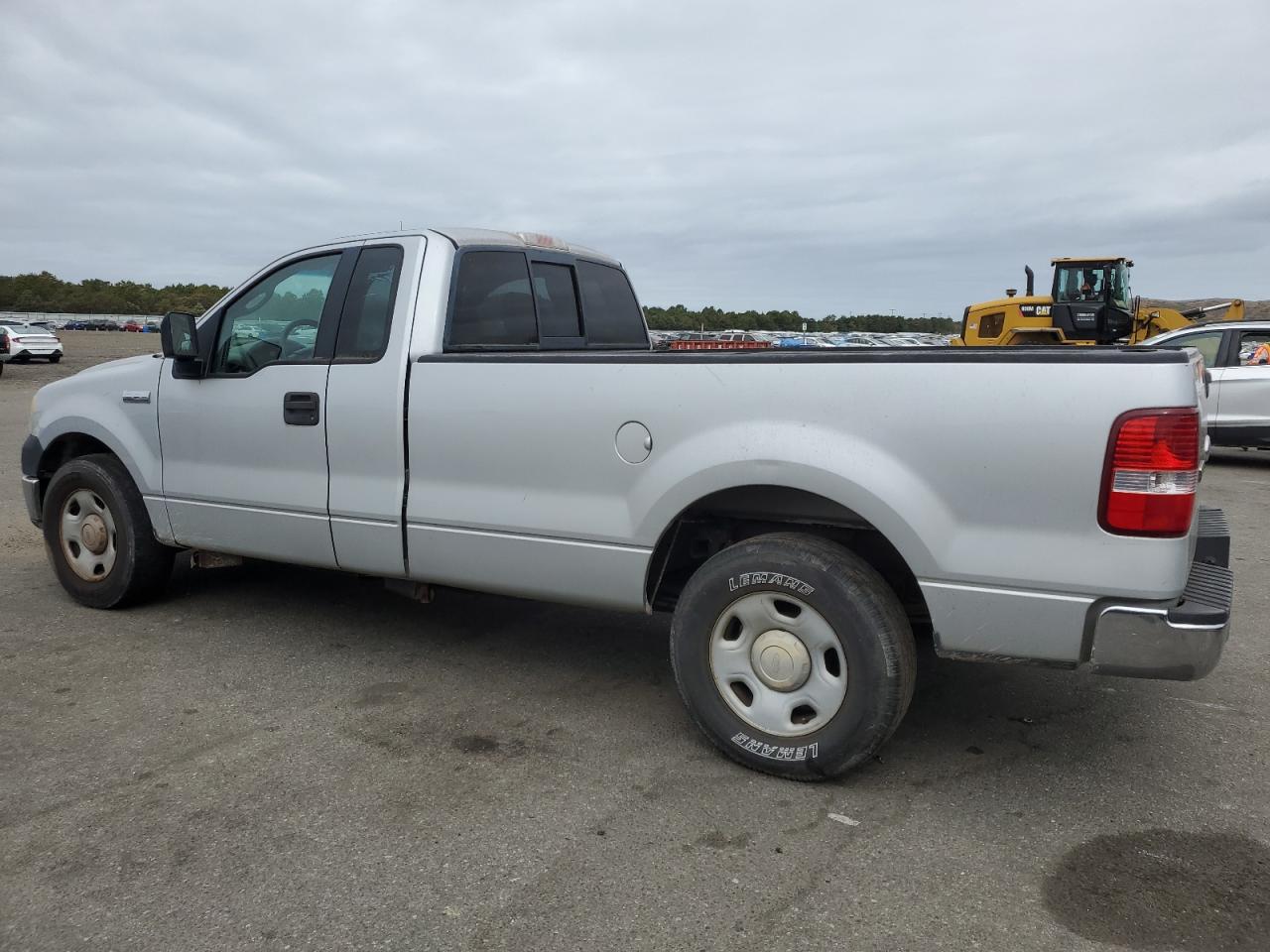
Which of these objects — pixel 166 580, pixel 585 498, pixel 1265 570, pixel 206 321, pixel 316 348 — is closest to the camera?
pixel 585 498

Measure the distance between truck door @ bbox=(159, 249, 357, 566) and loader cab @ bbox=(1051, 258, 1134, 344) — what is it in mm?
16899

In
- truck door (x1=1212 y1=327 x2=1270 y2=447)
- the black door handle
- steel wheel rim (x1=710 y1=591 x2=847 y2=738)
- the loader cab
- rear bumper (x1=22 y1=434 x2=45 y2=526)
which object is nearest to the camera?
steel wheel rim (x1=710 y1=591 x2=847 y2=738)

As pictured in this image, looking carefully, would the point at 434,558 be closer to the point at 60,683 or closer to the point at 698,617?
the point at 698,617

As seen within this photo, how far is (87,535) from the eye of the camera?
17.7ft

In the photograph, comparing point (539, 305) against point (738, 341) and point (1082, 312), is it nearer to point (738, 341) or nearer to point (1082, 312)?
point (738, 341)

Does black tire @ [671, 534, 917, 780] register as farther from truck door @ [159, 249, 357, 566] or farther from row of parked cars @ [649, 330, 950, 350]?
truck door @ [159, 249, 357, 566]

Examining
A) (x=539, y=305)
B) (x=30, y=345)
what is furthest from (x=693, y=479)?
(x=30, y=345)

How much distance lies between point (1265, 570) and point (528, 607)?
4973mm

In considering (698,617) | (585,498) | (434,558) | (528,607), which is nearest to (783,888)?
(698,617)

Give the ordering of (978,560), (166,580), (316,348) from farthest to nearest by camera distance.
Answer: (166,580), (316,348), (978,560)

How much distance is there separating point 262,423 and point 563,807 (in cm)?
248

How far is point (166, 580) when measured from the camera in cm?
554

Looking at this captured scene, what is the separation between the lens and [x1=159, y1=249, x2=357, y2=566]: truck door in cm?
454

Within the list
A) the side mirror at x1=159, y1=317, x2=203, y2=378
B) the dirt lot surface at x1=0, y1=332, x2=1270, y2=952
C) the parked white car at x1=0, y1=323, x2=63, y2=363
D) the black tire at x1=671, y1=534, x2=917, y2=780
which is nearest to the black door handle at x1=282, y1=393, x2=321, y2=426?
the side mirror at x1=159, y1=317, x2=203, y2=378
